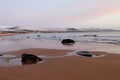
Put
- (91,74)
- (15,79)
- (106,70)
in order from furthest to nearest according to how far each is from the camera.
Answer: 1. (106,70)
2. (91,74)
3. (15,79)

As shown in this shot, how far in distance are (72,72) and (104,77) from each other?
1528 millimetres

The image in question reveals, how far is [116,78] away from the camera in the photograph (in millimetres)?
8688

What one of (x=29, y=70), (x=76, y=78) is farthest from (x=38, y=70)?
(x=76, y=78)

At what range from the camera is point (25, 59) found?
13023mm

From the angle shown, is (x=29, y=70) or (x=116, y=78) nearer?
(x=116, y=78)

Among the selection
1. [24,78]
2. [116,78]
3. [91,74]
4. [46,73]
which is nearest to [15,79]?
[24,78]

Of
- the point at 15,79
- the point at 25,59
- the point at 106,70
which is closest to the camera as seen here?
the point at 15,79

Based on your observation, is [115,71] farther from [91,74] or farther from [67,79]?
[67,79]

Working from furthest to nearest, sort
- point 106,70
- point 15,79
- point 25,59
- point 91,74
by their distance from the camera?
point 25,59 → point 106,70 → point 91,74 → point 15,79

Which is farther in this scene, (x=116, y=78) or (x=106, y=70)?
(x=106, y=70)

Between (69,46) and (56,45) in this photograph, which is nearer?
(69,46)

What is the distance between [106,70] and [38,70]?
308 centimetres

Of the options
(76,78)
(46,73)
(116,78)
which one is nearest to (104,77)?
(116,78)

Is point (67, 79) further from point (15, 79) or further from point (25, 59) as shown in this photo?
point (25, 59)
